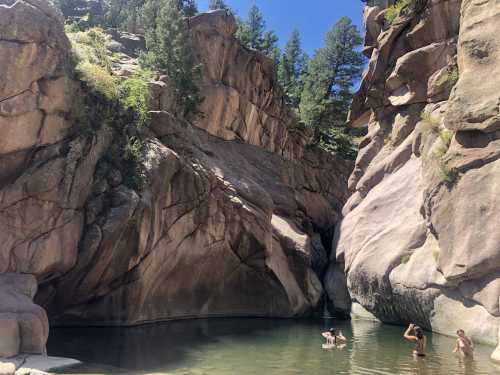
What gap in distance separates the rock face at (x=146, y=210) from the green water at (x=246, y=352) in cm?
226

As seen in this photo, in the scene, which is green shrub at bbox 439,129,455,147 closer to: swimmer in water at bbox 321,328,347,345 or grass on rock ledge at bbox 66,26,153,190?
swimmer in water at bbox 321,328,347,345

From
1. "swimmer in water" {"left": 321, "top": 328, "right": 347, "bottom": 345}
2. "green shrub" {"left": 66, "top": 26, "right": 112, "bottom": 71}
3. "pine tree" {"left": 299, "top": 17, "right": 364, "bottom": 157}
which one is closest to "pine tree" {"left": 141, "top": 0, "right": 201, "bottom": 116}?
"green shrub" {"left": 66, "top": 26, "right": 112, "bottom": 71}

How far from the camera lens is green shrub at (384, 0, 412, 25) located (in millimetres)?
29991

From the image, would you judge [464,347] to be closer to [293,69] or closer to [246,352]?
[246,352]

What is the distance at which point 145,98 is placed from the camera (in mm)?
24734

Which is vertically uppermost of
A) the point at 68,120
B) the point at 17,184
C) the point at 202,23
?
the point at 202,23

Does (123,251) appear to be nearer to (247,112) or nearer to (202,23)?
(247,112)

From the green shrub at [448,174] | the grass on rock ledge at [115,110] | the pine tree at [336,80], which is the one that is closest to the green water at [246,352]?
the green shrub at [448,174]

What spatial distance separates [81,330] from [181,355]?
695 centimetres

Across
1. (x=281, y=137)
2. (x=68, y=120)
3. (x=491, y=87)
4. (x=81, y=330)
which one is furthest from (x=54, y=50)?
(x=281, y=137)

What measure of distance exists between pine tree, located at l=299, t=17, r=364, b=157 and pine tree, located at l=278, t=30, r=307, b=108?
4.10m

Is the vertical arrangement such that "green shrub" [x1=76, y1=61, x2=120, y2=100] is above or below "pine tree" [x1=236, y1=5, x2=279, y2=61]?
below

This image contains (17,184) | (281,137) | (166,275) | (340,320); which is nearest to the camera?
(17,184)

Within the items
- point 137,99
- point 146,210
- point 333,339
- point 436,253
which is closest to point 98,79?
point 137,99
